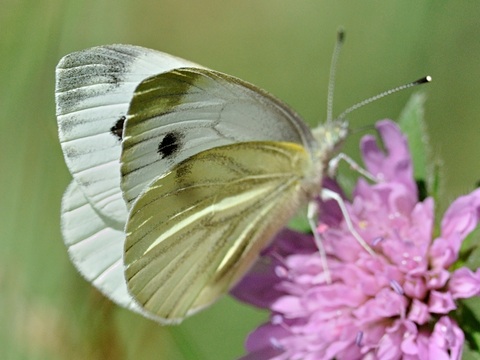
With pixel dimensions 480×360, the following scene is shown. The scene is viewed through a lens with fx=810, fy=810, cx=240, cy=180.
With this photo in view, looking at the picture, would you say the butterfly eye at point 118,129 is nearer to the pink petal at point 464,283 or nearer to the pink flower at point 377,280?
the pink flower at point 377,280

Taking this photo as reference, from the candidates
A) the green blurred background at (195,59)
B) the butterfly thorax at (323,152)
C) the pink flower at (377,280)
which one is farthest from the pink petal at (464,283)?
A: the green blurred background at (195,59)

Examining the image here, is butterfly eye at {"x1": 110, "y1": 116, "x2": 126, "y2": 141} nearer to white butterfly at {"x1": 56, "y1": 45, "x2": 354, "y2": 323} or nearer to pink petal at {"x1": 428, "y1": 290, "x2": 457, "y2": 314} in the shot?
white butterfly at {"x1": 56, "y1": 45, "x2": 354, "y2": 323}

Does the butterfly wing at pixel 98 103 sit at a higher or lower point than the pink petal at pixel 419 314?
higher

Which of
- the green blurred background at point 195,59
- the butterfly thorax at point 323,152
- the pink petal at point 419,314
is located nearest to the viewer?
the pink petal at point 419,314

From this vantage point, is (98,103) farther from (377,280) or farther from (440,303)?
(440,303)

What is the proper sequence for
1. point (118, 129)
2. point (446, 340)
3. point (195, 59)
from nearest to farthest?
point (446, 340)
point (118, 129)
point (195, 59)

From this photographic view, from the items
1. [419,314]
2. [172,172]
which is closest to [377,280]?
[419,314]

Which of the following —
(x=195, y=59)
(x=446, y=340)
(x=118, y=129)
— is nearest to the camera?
(x=446, y=340)
